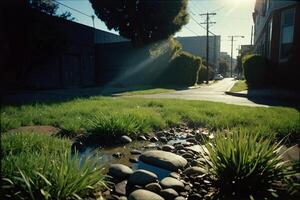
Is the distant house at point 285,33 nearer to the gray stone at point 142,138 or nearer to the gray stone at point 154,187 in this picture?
the gray stone at point 142,138

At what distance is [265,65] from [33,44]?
1422cm

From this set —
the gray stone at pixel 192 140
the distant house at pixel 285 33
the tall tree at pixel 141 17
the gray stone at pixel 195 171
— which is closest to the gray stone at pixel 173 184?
the gray stone at pixel 195 171

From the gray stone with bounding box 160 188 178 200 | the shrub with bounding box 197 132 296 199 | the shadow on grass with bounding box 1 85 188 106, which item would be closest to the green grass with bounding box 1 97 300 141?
the shrub with bounding box 197 132 296 199

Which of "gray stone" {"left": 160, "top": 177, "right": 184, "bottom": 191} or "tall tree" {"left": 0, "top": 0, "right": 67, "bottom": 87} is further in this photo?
"tall tree" {"left": 0, "top": 0, "right": 67, "bottom": 87}

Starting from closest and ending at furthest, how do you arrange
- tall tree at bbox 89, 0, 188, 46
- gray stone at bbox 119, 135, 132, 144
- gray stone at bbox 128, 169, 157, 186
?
gray stone at bbox 128, 169, 157, 186, gray stone at bbox 119, 135, 132, 144, tall tree at bbox 89, 0, 188, 46

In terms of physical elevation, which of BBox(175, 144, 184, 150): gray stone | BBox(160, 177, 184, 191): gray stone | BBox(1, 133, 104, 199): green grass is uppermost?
BBox(1, 133, 104, 199): green grass

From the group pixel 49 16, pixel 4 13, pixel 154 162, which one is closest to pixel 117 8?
pixel 49 16

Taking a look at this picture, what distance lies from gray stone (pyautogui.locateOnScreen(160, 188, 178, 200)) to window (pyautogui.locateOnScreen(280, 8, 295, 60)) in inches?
643

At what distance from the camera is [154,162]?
4.27 m

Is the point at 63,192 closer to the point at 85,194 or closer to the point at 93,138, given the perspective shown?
the point at 85,194

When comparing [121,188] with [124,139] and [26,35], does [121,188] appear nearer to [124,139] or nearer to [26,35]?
[124,139]

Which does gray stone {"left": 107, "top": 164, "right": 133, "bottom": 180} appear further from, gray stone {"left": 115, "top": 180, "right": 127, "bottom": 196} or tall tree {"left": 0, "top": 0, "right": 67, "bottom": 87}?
tall tree {"left": 0, "top": 0, "right": 67, "bottom": 87}

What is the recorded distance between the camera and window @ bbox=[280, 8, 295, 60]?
1716 centimetres

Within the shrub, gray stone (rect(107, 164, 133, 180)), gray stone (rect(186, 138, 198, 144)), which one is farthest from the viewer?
gray stone (rect(186, 138, 198, 144))
